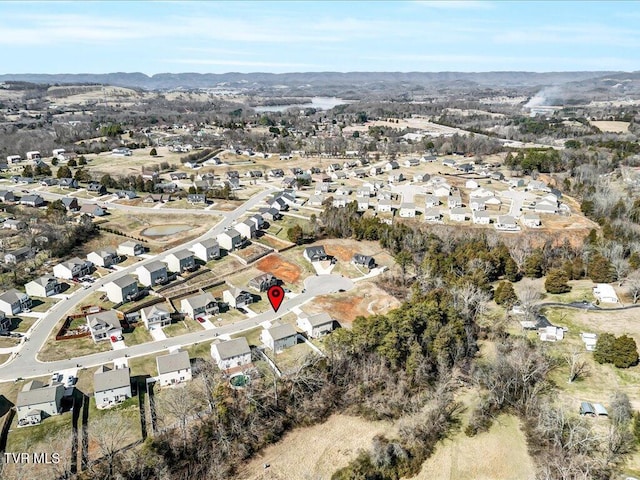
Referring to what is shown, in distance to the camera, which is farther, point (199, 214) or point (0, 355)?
point (199, 214)

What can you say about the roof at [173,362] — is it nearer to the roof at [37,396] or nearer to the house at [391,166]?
the roof at [37,396]

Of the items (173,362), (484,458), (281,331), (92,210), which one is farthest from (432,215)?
(92,210)

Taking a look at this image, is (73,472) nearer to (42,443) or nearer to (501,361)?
(42,443)

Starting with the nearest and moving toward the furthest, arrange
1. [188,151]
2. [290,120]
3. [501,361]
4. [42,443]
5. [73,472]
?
[73,472] → [42,443] → [501,361] → [188,151] → [290,120]

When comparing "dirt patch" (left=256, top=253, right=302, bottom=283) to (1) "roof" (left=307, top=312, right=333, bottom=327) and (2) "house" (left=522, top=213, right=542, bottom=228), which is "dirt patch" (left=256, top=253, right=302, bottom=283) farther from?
(2) "house" (left=522, top=213, right=542, bottom=228)

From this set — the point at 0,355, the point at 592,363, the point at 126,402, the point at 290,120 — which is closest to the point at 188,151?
the point at 290,120

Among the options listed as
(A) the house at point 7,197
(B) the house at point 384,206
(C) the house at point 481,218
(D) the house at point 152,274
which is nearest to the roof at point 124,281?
(D) the house at point 152,274

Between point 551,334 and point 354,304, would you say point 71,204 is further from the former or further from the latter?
point 551,334

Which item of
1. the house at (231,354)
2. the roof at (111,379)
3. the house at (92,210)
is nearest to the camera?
→ the roof at (111,379)
